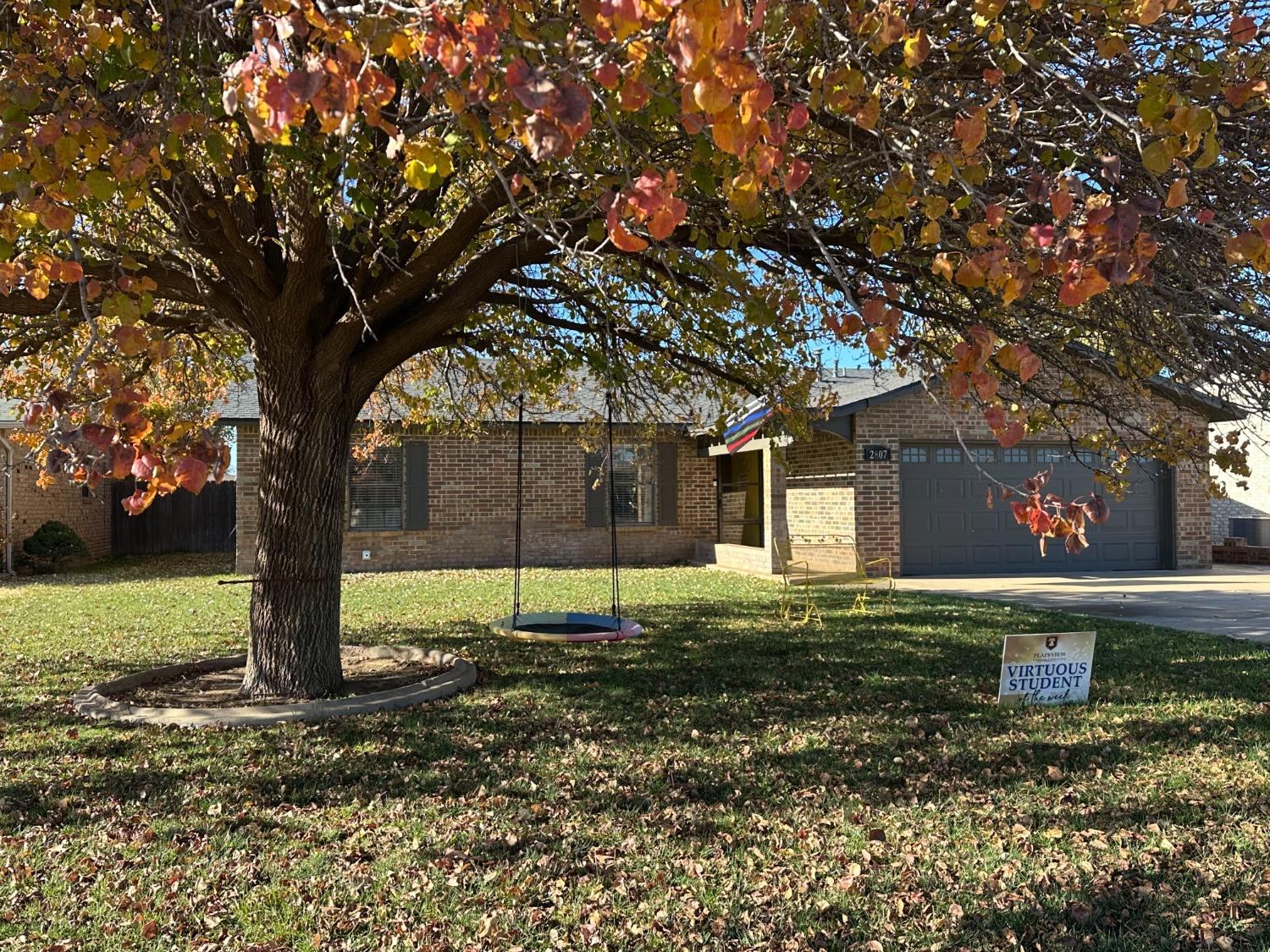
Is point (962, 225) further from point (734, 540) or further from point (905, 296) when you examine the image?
point (734, 540)

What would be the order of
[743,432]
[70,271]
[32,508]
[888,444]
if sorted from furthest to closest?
1. [32,508]
2. [888,444]
3. [743,432]
4. [70,271]

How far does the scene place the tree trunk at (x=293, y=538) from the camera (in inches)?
262

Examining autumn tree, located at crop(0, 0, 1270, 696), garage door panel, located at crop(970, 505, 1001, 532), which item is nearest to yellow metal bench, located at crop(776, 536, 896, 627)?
garage door panel, located at crop(970, 505, 1001, 532)

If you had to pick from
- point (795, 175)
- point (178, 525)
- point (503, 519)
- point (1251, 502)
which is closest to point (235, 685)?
point (795, 175)

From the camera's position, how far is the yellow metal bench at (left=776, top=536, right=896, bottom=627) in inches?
434

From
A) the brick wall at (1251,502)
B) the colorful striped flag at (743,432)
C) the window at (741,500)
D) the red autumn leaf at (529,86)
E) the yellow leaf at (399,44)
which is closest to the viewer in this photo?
the red autumn leaf at (529,86)

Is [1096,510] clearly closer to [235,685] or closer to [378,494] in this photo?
[235,685]

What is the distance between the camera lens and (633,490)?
18531 mm

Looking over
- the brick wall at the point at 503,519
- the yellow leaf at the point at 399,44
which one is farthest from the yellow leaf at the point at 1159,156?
the brick wall at the point at 503,519

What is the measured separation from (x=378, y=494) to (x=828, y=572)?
26.8 ft

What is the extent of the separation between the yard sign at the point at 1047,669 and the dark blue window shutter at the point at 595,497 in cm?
1222

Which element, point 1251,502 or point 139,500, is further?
point 1251,502

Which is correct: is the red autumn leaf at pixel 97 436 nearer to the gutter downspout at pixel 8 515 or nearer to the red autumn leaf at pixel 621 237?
the red autumn leaf at pixel 621 237

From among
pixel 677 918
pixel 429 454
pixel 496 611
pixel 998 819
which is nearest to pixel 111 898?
pixel 677 918
